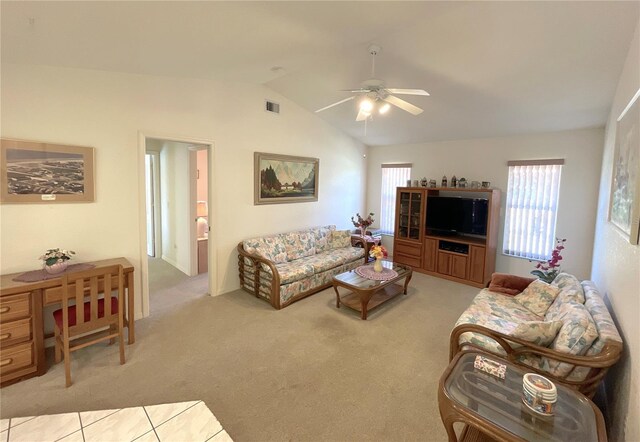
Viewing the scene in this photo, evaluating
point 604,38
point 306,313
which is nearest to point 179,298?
point 306,313

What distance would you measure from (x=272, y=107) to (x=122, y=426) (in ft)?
13.5

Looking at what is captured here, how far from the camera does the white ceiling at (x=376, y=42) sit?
2178 millimetres

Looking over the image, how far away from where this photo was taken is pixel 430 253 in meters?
5.33

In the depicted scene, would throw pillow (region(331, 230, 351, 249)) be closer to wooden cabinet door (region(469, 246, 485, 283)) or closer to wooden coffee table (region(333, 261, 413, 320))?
wooden coffee table (region(333, 261, 413, 320))

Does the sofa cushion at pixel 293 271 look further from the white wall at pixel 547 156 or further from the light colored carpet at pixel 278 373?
the white wall at pixel 547 156

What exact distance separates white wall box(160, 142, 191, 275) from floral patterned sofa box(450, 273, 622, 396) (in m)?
4.40

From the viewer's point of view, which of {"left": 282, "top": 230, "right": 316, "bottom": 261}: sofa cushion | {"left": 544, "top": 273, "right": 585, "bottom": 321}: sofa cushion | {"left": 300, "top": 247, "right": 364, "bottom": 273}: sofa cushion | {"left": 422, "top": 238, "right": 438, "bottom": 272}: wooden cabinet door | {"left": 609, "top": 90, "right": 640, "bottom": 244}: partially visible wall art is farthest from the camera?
{"left": 422, "top": 238, "right": 438, "bottom": 272}: wooden cabinet door

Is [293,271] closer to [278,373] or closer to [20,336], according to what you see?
[278,373]

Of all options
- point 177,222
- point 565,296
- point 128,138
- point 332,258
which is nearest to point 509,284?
point 565,296

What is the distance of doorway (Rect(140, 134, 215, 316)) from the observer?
14.8ft

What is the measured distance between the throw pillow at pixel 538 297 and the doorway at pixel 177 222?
377cm

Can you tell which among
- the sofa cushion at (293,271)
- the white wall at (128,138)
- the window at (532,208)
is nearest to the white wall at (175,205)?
the white wall at (128,138)

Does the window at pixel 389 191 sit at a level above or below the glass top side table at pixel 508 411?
above

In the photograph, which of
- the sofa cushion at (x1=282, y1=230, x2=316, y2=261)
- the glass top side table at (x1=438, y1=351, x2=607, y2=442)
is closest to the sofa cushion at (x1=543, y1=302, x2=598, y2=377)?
the glass top side table at (x1=438, y1=351, x2=607, y2=442)
